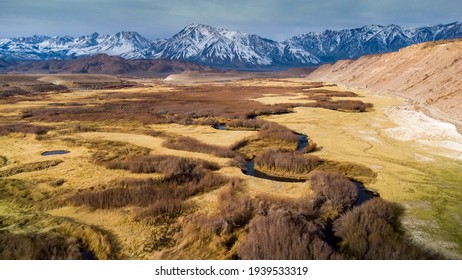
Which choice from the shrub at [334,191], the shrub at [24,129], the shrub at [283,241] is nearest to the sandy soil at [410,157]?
the shrub at [334,191]

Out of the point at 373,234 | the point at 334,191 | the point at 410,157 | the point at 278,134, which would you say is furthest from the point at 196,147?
the point at 373,234

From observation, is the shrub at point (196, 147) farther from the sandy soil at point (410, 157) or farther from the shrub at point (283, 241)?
the shrub at point (283, 241)

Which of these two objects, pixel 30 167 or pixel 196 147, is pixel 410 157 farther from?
pixel 30 167

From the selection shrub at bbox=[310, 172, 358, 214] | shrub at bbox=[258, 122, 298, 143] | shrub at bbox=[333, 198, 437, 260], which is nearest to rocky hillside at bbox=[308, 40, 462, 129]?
shrub at bbox=[258, 122, 298, 143]

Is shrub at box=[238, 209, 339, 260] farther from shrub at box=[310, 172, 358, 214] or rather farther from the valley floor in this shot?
shrub at box=[310, 172, 358, 214]

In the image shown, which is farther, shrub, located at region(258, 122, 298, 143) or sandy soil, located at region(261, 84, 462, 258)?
shrub, located at region(258, 122, 298, 143)

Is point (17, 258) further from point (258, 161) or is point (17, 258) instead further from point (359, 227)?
point (258, 161)

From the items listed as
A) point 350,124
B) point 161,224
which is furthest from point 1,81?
point 161,224

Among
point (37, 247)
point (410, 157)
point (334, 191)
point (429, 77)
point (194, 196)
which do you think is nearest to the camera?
point (37, 247)
